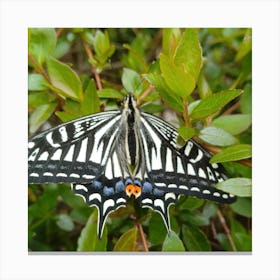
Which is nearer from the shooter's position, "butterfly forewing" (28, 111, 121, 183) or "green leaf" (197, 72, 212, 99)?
"butterfly forewing" (28, 111, 121, 183)

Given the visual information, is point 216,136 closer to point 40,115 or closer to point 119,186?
point 119,186

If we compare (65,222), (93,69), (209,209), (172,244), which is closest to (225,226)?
(209,209)

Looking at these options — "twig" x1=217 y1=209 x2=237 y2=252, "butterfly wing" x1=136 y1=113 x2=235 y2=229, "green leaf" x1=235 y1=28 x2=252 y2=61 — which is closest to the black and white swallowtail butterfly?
"butterfly wing" x1=136 y1=113 x2=235 y2=229

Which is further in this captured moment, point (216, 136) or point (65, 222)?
point (65, 222)

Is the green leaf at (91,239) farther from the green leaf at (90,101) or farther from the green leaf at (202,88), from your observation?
the green leaf at (202,88)

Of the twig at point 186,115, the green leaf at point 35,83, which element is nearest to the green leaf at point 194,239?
the twig at point 186,115

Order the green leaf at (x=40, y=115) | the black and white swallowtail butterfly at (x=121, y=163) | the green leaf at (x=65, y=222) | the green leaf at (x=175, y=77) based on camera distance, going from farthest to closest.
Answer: the green leaf at (x=65, y=222), the green leaf at (x=40, y=115), the black and white swallowtail butterfly at (x=121, y=163), the green leaf at (x=175, y=77)

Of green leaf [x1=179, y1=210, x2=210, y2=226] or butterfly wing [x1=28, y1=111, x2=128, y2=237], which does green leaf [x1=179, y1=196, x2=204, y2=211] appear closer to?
green leaf [x1=179, y1=210, x2=210, y2=226]
